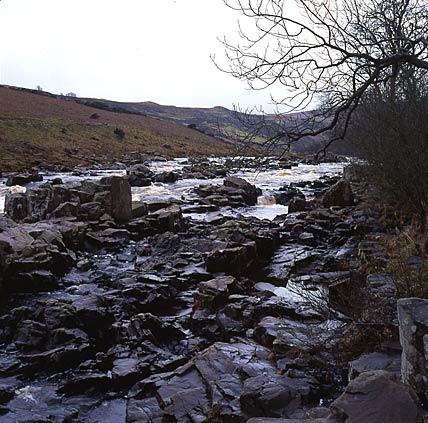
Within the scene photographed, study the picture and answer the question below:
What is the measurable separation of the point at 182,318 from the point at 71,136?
4056 centimetres

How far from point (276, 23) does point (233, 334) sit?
13.3ft

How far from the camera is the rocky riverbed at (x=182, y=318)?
14.5 feet

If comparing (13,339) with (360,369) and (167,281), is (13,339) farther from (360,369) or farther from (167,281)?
(360,369)

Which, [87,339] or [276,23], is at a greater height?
[276,23]

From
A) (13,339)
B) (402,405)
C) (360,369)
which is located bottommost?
(13,339)

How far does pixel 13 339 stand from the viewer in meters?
6.46

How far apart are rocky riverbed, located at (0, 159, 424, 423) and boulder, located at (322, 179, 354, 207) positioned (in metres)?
1.96

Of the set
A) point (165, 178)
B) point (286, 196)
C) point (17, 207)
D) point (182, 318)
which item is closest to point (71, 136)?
point (165, 178)

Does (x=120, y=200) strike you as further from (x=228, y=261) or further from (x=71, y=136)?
(x=71, y=136)

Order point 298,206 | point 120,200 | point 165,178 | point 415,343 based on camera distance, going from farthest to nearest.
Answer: point 165,178
point 298,206
point 120,200
point 415,343

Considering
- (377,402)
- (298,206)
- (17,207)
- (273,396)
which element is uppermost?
(298,206)

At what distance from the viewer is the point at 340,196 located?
53.3 ft

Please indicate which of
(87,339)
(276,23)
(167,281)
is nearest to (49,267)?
(167,281)

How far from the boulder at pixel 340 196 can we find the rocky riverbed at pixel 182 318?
196 cm
